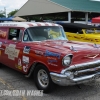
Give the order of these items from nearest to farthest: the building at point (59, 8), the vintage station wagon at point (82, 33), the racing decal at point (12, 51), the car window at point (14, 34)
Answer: the racing decal at point (12, 51), the car window at point (14, 34), the vintage station wagon at point (82, 33), the building at point (59, 8)

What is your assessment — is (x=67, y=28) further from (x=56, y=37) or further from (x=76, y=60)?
(x=76, y=60)

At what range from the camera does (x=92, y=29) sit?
40.5 ft

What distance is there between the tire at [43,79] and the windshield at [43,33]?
1.07 meters

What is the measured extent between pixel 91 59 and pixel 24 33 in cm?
216

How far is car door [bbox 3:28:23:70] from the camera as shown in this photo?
5867 millimetres

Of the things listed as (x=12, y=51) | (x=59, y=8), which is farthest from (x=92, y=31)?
(x=59, y=8)

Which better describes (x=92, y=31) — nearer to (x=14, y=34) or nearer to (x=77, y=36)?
(x=77, y=36)

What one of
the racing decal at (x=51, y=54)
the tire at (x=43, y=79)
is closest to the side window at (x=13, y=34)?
the tire at (x=43, y=79)

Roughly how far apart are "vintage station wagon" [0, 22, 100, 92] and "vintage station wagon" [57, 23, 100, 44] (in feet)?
15.8

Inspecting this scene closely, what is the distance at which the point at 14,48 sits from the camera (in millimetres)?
A: 6086

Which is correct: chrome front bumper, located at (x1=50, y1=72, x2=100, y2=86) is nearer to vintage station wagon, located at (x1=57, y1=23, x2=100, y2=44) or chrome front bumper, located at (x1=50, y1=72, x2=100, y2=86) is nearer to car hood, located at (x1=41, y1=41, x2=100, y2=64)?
car hood, located at (x1=41, y1=41, x2=100, y2=64)

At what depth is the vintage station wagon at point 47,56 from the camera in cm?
459

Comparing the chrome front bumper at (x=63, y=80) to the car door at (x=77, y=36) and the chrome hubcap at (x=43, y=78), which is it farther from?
the car door at (x=77, y=36)

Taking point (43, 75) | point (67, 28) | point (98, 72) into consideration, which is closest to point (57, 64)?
point (43, 75)
